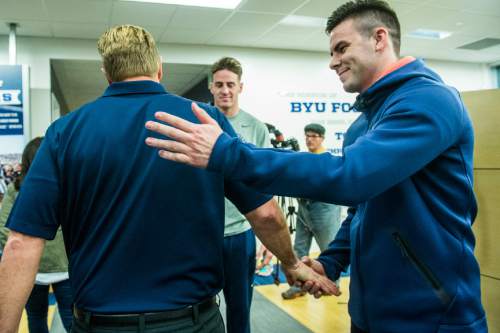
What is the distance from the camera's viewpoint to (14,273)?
1180mm

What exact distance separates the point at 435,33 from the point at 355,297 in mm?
5791

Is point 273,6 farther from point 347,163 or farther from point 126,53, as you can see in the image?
point 347,163

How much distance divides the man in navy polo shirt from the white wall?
471 cm

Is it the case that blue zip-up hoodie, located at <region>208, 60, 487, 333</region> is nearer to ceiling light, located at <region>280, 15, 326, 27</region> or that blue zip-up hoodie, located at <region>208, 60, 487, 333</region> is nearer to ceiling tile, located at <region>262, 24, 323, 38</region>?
ceiling light, located at <region>280, 15, 326, 27</region>

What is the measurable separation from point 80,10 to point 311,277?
414cm

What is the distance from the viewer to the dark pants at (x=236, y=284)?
224cm

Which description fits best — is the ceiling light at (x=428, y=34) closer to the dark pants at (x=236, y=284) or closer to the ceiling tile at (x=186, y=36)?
the ceiling tile at (x=186, y=36)

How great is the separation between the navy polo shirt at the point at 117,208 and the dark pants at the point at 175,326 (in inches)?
1.7

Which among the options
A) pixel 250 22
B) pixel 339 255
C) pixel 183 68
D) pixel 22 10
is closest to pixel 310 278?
pixel 339 255

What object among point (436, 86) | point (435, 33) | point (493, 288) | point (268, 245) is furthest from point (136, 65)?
point (435, 33)

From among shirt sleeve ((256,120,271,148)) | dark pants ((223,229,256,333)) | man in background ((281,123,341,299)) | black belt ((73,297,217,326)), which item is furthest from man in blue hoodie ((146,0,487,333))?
man in background ((281,123,341,299))

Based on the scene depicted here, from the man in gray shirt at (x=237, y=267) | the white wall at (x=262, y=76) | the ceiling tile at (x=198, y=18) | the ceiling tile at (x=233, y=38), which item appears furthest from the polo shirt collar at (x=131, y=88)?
the white wall at (x=262, y=76)

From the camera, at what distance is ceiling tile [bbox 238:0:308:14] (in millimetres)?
4551

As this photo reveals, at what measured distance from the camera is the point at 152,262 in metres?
1.18
